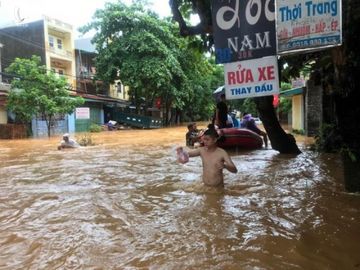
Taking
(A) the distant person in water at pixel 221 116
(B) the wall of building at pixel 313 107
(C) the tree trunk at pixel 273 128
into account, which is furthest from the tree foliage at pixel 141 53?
(C) the tree trunk at pixel 273 128

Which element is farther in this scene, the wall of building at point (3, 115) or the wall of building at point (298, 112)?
the wall of building at point (3, 115)

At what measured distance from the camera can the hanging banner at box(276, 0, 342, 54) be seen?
3.54 metres

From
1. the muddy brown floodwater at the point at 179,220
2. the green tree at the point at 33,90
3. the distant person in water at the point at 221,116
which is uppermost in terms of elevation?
the green tree at the point at 33,90

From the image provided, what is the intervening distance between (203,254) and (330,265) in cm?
115

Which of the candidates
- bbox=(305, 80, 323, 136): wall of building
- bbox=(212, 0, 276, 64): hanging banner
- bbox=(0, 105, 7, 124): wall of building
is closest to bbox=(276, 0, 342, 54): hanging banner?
bbox=(212, 0, 276, 64): hanging banner

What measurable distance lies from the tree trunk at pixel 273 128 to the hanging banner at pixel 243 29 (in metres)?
7.38

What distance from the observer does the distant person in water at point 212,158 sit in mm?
5996

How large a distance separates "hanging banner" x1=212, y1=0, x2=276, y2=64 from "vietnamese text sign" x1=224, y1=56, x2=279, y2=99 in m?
0.07

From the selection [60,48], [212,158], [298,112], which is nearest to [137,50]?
[60,48]

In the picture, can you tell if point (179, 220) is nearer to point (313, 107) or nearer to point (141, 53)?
point (313, 107)

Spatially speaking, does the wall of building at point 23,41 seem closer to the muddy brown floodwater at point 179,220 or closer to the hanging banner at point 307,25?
the muddy brown floodwater at point 179,220

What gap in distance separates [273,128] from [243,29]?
8049 millimetres

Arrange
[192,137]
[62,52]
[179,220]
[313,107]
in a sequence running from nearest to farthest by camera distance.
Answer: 1. [179,220]
2. [192,137]
3. [313,107]
4. [62,52]

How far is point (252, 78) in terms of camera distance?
3.83 metres
